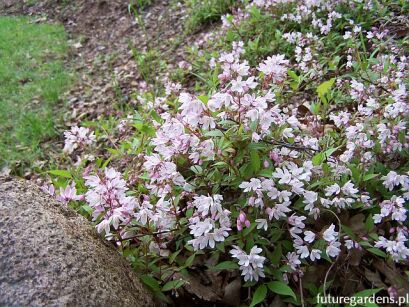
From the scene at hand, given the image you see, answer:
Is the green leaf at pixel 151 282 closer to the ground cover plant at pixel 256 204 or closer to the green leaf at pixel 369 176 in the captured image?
the ground cover plant at pixel 256 204

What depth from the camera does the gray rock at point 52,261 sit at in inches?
64.7

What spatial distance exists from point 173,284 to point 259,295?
391 millimetres

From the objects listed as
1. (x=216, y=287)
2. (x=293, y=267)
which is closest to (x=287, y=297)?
(x=293, y=267)

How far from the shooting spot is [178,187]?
2271 mm

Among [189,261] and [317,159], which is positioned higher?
[317,159]

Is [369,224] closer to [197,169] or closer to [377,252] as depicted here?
[377,252]

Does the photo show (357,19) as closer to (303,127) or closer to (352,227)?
(303,127)

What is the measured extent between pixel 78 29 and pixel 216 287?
6.63 metres

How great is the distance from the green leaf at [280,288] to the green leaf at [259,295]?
0.09 ft

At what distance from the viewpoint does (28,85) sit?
631 centimetres

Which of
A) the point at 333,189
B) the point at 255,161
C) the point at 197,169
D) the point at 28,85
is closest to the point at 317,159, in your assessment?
the point at 333,189

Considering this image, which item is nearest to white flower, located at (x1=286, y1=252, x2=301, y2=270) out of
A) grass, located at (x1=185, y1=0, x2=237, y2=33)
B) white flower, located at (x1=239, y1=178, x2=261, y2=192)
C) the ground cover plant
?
the ground cover plant

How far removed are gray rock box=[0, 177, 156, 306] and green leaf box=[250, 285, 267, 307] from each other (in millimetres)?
455

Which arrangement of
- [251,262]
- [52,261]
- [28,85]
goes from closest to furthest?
[52,261] < [251,262] < [28,85]
